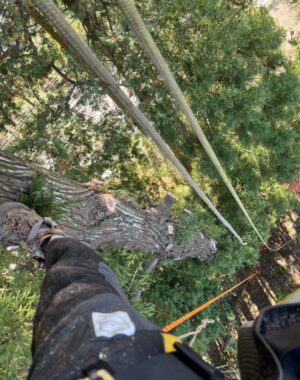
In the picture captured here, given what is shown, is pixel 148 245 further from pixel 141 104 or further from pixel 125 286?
pixel 141 104

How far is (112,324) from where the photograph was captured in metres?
0.83

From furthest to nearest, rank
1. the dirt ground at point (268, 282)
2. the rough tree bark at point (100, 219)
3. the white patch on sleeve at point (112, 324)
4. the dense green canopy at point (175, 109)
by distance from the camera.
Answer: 1. the dirt ground at point (268, 282)
2. the dense green canopy at point (175, 109)
3. the rough tree bark at point (100, 219)
4. the white patch on sleeve at point (112, 324)

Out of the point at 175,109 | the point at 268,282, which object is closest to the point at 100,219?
the point at 175,109

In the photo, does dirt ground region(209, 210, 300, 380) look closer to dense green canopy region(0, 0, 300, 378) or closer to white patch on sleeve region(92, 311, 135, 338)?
dense green canopy region(0, 0, 300, 378)

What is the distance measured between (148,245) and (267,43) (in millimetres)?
1969

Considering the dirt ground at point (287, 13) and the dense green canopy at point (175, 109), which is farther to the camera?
the dirt ground at point (287, 13)

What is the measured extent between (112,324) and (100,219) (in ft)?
5.62

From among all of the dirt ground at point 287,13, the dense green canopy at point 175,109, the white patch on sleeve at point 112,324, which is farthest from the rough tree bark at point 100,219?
the dirt ground at point 287,13

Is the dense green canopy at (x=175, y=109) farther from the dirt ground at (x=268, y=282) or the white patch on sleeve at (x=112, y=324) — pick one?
the white patch on sleeve at (x=112, y=324)

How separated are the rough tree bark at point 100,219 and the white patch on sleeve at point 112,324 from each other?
3.06 feet

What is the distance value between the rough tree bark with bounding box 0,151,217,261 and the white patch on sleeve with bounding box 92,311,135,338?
93 cm

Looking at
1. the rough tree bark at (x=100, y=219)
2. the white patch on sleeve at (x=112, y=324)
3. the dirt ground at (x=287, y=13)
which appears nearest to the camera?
the white patch on sleeve at (x=112, y=324)

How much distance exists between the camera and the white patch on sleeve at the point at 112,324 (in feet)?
2.64

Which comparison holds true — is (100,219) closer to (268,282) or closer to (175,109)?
(175,109)
